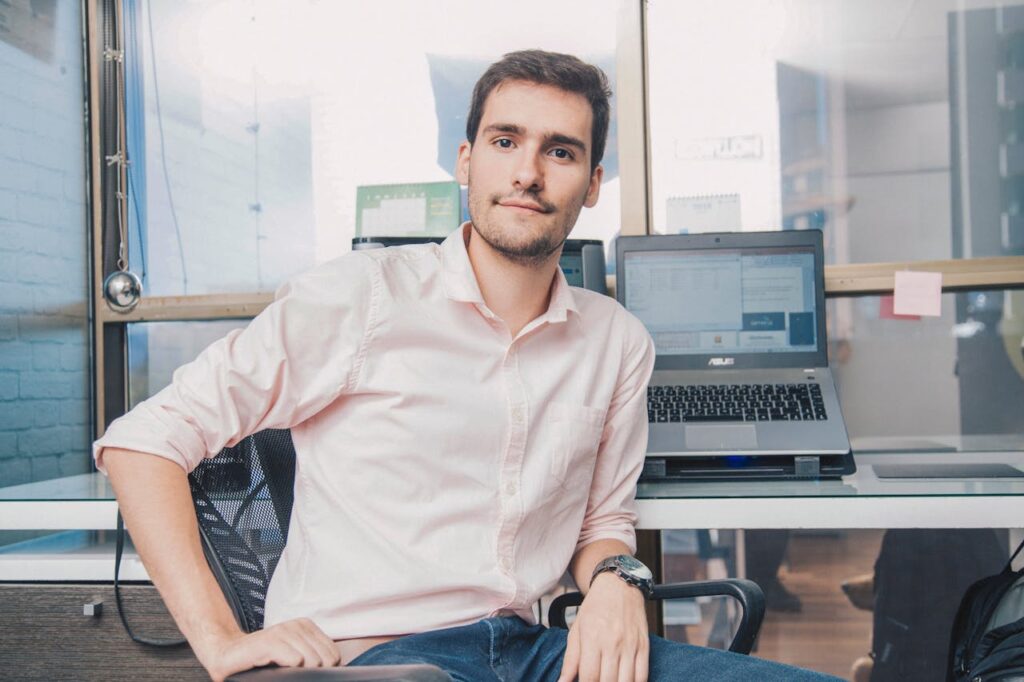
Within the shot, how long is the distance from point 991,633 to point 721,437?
0.46 m

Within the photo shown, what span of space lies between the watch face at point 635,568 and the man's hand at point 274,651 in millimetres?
395

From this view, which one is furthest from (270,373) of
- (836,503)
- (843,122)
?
(843,122)

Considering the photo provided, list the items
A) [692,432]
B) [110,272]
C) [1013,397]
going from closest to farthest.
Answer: [692,432], [1013,397], [110,272]

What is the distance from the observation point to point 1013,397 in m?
1.94

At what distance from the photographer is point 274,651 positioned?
33.2 inches

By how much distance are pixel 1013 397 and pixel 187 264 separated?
191 cm

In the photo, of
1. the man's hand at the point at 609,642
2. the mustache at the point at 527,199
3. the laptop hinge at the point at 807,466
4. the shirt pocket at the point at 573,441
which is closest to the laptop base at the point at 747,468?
the laptop hinge at the point at 807,466

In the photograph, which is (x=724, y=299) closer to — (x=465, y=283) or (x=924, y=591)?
(x=465, y=283)

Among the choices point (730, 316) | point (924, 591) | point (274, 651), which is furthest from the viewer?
point (924, 591)

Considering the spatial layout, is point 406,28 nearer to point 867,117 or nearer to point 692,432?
point 867,117

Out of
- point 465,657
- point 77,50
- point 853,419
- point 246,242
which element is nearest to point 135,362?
point 246,242

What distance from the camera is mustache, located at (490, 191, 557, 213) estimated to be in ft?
3.80

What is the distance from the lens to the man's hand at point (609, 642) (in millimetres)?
1032

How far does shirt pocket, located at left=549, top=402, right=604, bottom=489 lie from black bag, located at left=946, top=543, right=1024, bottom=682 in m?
0.60
